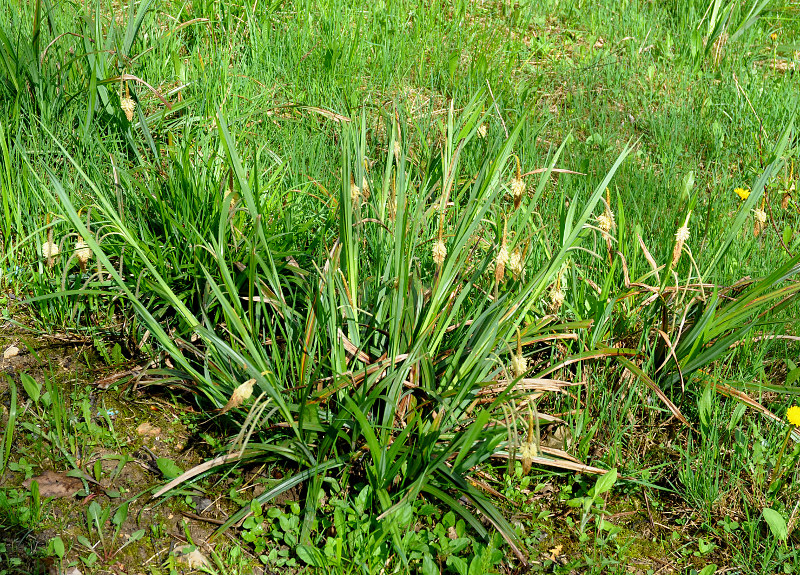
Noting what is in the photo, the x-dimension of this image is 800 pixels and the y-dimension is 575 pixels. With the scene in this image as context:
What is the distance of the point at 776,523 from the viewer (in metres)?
1.74

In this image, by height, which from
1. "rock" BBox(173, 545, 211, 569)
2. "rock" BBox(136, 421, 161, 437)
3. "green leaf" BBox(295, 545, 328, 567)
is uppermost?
"rock" BBox(136, 421, 161, 437)

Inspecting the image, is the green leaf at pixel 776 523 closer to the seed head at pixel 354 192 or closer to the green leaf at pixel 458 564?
the green leaf at pixel 458 564

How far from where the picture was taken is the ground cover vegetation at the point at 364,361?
1700mm

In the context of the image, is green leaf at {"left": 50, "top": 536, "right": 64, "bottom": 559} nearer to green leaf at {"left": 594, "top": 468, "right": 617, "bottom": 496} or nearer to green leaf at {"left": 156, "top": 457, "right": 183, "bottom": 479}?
green leaf at {"left": 156, "top": 457, "right": 183, "bottom": 479}

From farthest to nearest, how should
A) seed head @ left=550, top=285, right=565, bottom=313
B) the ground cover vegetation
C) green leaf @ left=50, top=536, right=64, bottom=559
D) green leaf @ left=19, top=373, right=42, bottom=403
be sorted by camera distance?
green leaf @ left=19, top=373, right=42, bottom=403, seed head @ left=550, top=285, right=565, bottom=313, the ground cover vegetation, green leaf @ left=50, top=536, right=64, bottom=559

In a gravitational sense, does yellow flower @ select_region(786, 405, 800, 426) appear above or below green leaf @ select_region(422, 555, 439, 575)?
above

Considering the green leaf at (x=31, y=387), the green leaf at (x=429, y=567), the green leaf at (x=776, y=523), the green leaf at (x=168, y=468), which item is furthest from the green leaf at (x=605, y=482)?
the green leaf at (x=31, y=387)

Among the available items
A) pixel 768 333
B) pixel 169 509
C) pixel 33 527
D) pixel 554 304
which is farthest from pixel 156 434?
pixel 768 333

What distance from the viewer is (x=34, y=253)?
2299mm

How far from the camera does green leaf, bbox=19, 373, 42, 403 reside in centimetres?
192

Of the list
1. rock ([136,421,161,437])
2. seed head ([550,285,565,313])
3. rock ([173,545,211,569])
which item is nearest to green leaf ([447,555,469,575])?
rock ([173,545,211,569])

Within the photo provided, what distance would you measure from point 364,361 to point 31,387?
940 millimetres

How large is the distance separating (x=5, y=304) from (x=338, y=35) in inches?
80.2

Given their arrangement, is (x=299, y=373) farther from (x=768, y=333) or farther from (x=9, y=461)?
(x=768, y=333)
